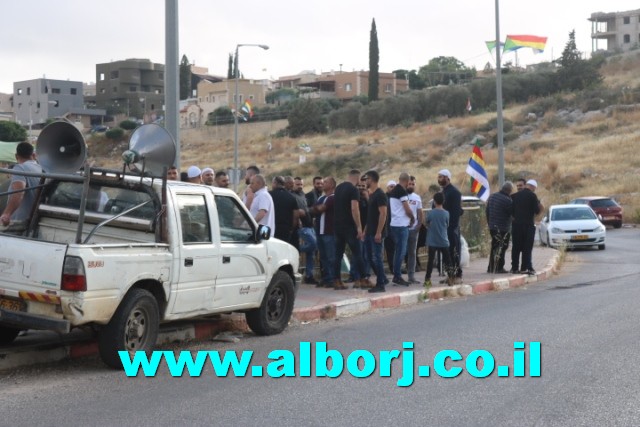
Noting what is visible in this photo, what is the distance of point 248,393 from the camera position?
7.09 meters

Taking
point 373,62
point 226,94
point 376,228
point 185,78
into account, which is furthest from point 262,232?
point 185,78

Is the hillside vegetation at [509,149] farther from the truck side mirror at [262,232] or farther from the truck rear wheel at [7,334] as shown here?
the truck rear wheel at [7,334]

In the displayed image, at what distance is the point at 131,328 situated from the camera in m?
8.09

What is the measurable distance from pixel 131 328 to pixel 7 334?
5.43 ft

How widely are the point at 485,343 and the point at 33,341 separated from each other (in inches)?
191

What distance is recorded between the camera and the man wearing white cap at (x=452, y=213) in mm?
15094

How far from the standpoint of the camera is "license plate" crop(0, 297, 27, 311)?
25.3 ft

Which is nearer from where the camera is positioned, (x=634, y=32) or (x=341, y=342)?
(x=341, y=342)

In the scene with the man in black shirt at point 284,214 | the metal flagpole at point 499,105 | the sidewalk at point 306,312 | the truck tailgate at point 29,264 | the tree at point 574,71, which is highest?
the tree at point 574,71

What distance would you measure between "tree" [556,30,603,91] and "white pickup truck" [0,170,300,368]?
78.8 m

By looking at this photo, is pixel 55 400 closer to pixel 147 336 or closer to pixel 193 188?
pixel 147 336

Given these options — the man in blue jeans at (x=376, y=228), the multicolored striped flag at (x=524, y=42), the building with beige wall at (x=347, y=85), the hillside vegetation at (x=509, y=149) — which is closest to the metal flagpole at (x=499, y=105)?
the multicolored striped flag at (x=524, y=42)

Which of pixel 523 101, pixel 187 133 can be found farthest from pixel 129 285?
pixel 187 133

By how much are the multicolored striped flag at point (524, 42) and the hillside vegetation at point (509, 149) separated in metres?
13.1
